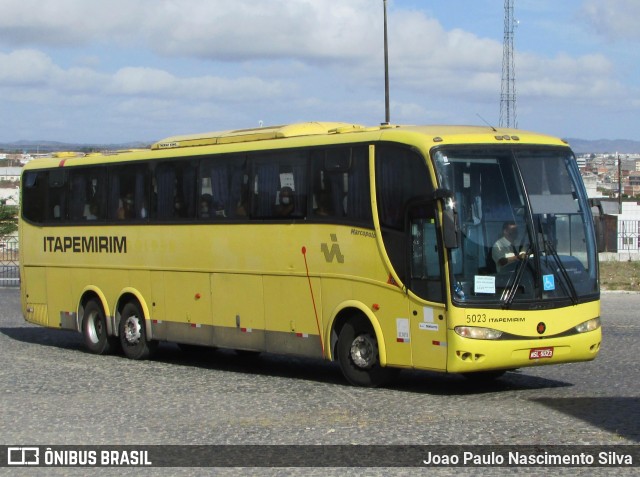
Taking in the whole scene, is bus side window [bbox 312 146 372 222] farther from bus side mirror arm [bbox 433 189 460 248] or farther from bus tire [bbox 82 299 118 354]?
bus tire [bbox 82 299 118 354]

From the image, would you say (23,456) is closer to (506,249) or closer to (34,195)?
(506,249)

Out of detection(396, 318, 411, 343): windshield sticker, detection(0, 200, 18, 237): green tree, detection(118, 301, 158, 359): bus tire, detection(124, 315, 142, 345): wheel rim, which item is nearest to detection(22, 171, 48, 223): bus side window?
detection(118, 301, 158, 359): bus tire

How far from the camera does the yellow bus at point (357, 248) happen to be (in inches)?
547

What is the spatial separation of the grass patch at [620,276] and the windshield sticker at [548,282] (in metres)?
21.0

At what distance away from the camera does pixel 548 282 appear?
46.2 feet

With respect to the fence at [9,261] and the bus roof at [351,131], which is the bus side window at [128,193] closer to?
the bus roof at [351,131]

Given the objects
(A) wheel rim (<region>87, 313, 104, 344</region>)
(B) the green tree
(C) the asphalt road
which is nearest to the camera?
(C) the asphalt road

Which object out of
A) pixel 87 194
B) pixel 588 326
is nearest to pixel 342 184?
pixel 588 326

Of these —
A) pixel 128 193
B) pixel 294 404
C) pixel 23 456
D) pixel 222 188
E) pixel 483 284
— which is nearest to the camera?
pixel 23 456

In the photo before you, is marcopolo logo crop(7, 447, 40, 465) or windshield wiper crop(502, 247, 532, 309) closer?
marcopolo logo crop(7, 447, 40, 465)

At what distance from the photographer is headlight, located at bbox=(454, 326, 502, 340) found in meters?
13.7

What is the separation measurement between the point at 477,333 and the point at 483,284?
55cm

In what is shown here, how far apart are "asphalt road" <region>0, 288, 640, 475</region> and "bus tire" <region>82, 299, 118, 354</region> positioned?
76cm

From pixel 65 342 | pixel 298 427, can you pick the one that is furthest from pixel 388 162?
pixel 65 342
